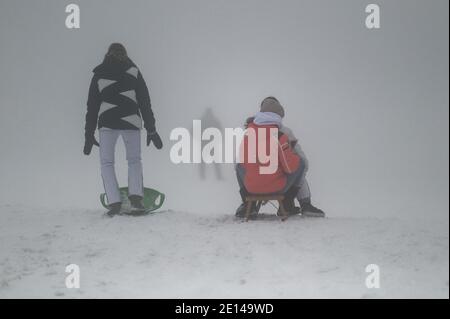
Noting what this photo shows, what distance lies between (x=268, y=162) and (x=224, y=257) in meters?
1.57

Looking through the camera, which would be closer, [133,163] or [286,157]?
A: [286,157]

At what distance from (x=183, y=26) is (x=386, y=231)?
2562 cm

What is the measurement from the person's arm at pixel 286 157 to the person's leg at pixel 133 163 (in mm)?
1719

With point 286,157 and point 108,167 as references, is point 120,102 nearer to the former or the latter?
point 108,167

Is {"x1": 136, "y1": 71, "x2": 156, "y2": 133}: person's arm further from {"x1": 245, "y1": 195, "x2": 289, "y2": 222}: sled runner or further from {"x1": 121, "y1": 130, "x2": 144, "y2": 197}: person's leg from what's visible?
{"x1": 245, "y1": 195, "x2": 289, "y2": 222}: sled runner

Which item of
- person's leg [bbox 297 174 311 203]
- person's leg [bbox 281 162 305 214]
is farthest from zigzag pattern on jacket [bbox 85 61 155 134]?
person's leg [bbox 297 174 311 203]

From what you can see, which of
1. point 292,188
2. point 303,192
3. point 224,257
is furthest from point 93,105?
point 224,257

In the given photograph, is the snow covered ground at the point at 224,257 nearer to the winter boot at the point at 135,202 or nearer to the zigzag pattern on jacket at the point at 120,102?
the winter boot at the point at 135,202

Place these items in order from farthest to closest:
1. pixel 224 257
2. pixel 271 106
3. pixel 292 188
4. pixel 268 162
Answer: pixel 271 106 < pixel 292 188 < pixel 268 162 < pixel 224 257

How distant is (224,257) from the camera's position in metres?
4.52

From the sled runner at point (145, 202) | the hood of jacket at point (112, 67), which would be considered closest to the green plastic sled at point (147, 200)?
the sled runner at point (145, 202)

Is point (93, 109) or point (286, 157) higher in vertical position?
point (93, 109)

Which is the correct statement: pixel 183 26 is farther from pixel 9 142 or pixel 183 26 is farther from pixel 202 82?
pixel 9 142
